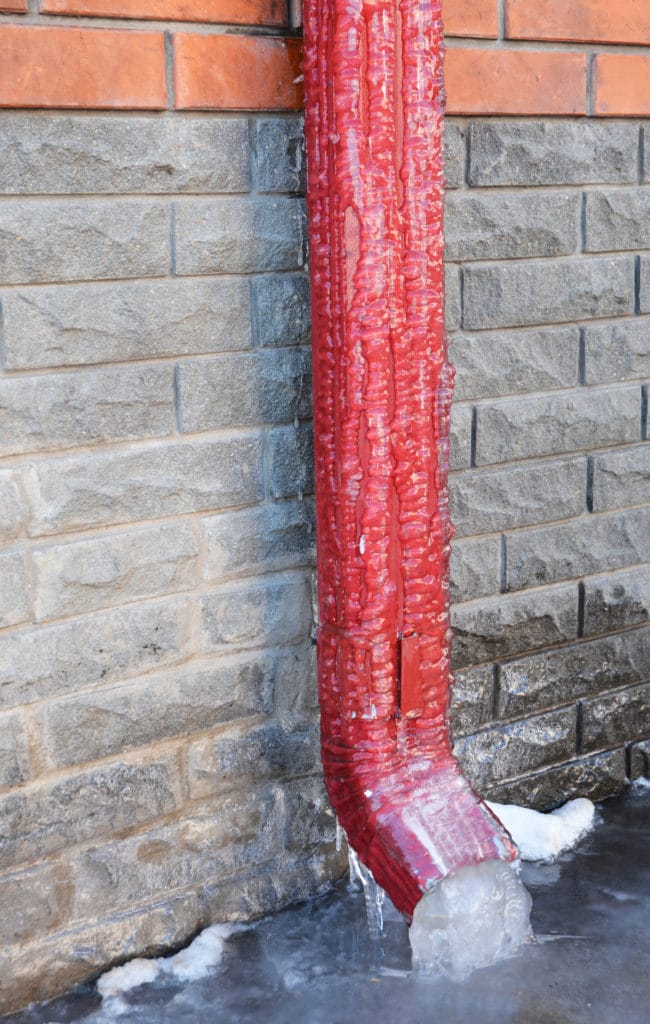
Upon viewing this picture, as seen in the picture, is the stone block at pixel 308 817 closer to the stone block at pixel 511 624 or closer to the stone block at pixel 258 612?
the stone block at pixel 258 612

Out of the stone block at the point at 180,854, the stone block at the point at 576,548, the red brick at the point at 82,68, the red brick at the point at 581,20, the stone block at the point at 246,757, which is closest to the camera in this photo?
the red brick at the point at 82,68

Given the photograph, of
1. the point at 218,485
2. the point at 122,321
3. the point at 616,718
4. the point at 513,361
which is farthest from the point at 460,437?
the point at 616,718

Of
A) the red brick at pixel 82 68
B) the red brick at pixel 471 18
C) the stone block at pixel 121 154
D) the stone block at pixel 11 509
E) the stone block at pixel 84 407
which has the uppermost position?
the red brick at pixel 471 18

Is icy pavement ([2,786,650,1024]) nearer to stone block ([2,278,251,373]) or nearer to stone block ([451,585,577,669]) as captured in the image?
stone block ([451,585,577,669])

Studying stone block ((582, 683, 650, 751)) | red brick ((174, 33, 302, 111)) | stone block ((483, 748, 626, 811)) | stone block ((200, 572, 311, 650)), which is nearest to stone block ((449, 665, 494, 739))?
stone block ((483, 748, 626, 811))

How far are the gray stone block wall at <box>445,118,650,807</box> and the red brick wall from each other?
0.27 feet

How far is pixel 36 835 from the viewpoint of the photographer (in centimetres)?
227

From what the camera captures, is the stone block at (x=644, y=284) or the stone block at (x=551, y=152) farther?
the stone block at (x=644, y=284)

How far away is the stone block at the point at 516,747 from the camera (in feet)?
9.41

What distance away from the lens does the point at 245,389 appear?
2377 mm

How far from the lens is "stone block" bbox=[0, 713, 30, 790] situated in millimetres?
2199

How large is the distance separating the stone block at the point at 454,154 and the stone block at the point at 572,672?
119cm

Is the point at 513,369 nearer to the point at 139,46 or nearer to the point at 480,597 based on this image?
the point at 480,597

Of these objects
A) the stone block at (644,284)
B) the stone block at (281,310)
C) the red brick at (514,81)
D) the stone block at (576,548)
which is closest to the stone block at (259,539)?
the stone block at (281,310)
